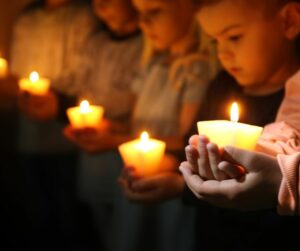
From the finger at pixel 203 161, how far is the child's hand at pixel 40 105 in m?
0.77

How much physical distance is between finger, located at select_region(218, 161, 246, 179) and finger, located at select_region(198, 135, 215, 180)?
3 centimetres

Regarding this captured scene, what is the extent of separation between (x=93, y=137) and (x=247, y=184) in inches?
23.3

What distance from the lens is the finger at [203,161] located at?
65cm

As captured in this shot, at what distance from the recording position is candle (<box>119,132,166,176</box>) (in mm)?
902

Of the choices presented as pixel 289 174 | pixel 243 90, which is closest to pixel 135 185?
pixel 243 90

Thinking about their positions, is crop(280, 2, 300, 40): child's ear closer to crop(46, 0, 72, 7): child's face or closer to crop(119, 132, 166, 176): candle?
crop(119, 132, 166, 176): candle

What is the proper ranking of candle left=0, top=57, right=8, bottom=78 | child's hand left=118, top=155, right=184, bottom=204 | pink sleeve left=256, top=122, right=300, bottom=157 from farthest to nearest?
candle left=0, top=57, right=8, bottom=78, child's hand left=118, top=155, right=184, bottom=204, pink sleeve left=256, top=122, right=300, bottom=157

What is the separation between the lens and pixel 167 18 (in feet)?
3.64

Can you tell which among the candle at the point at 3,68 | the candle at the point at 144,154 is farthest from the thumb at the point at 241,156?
the candle at the point at 3,68

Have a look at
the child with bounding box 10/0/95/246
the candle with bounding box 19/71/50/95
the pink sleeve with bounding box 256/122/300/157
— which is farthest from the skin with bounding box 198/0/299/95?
the child with bounding box 10/0/95/246

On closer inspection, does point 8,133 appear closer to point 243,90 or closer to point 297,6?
point 243,90

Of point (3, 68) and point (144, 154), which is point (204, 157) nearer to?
point (144, 154)

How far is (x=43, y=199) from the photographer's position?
1599 mm

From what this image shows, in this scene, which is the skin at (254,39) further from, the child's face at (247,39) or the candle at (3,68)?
the candle at (3,68)
